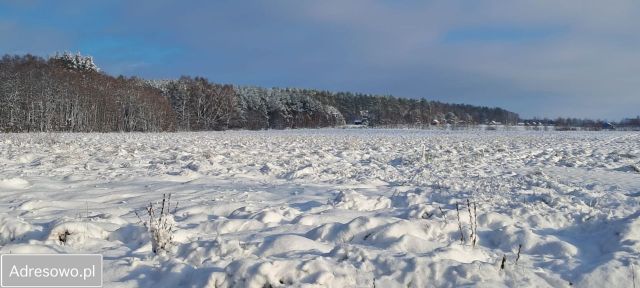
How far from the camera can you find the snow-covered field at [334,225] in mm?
3750

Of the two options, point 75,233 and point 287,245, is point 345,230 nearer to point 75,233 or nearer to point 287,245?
point 287,245

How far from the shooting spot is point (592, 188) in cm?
775

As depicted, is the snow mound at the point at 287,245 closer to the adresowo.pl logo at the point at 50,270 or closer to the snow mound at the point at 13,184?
the adresowo.pl logo at the point at 50,270

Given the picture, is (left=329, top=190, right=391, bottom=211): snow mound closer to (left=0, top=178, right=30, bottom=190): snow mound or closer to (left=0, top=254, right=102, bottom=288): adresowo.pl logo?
(left=0, top=254, right=102, bottom=288): adresowo.pl logo

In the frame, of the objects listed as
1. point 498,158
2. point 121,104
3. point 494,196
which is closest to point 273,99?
point 121,104

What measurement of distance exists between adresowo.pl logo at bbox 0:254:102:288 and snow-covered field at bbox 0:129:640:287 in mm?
150

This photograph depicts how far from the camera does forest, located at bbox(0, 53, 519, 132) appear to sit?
43719 millimetres

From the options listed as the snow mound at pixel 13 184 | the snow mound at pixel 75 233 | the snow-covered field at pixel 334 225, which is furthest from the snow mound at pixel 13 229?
the snow mound at pixel 13 184

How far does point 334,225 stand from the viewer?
16.8 ft

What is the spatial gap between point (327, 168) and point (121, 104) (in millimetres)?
48748

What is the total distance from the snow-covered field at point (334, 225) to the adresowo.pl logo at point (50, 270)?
0.15 metres

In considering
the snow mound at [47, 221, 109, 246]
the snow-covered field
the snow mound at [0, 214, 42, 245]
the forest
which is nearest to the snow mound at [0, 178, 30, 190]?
the snow-covered field

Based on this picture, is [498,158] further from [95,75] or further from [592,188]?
[95,75]

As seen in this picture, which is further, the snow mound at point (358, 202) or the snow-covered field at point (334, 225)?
the snow mound at point (358, 202)
